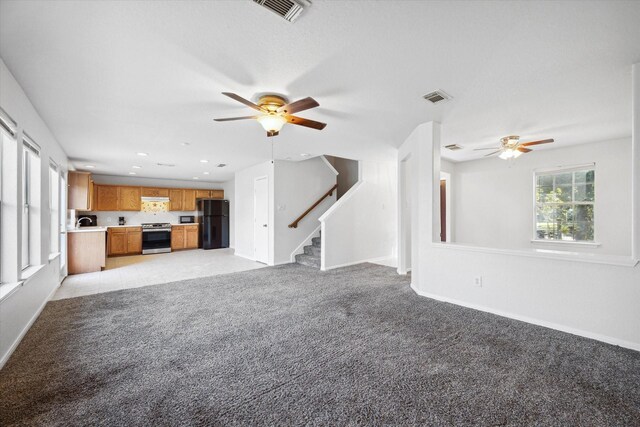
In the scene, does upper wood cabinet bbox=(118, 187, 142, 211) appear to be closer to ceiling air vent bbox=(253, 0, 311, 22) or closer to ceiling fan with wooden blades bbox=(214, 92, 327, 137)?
ceiling fan with wooden blades bbox=(214, 92, 327, 137)

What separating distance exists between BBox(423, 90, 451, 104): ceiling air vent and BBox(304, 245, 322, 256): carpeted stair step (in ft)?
13.3

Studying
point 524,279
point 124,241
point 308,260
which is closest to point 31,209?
point 308,260

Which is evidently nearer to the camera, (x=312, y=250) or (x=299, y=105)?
(x=299, y=105)

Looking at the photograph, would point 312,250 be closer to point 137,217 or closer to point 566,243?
point 566,243

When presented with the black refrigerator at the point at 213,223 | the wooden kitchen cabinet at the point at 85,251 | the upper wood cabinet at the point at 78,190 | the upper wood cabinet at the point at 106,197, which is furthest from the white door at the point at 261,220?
the upper wood cabinet at the point at 106,197

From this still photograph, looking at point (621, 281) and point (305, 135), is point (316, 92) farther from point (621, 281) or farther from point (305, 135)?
point (621, 281)

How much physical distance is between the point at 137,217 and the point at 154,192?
3.13 ft

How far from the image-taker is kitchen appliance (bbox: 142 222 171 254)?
806 centimetres

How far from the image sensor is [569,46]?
1971 millimetres

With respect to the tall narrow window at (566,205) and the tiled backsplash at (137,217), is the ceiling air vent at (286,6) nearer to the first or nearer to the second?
the tall narrow window at (566,205)

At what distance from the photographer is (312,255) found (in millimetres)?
6352

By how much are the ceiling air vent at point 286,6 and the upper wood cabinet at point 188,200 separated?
8.76 meters

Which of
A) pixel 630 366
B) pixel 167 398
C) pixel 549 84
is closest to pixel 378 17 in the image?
pixel 549 84

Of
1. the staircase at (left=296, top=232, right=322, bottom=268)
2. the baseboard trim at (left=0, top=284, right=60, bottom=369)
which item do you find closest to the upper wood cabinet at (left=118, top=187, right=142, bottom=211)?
the baseboard trim at (left=0, top=284, right=60, bottom=369)
